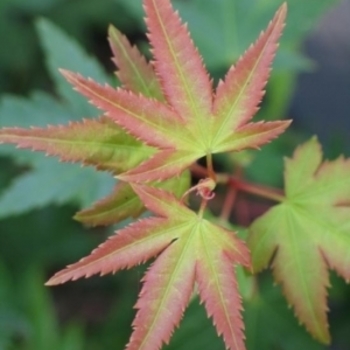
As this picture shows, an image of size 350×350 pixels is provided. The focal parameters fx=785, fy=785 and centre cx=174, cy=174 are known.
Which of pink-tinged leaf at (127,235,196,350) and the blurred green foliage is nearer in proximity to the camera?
pink-tinged leaf at (127,235,196,350)

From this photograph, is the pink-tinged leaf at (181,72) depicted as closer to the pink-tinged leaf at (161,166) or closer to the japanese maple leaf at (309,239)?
the pink-tinged leaf at (161,166)

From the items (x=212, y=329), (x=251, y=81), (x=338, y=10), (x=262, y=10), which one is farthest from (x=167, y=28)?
(x=338, y=10)

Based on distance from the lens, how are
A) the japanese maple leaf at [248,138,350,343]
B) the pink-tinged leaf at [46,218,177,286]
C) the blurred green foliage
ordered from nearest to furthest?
1. the pink-tinged leaf at [46,218,177,286]
2. the japanese maple leaf at [248,138,350,343]
3. the blurred green foliage

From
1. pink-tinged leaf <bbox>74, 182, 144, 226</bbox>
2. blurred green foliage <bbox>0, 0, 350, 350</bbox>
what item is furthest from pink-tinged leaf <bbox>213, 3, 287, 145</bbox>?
blurred green foliage <bbox>0, 0, 350, 350</bbox>

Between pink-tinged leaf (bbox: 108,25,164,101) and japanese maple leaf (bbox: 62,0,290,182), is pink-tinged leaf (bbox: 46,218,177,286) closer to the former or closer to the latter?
japanese maple leaf (bbox: 62,0,290,182)

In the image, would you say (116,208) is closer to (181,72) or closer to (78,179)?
(181,72)

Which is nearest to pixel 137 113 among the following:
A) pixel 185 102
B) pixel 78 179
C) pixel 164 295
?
pixel 185 102

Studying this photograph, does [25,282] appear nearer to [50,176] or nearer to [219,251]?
[50,176]
